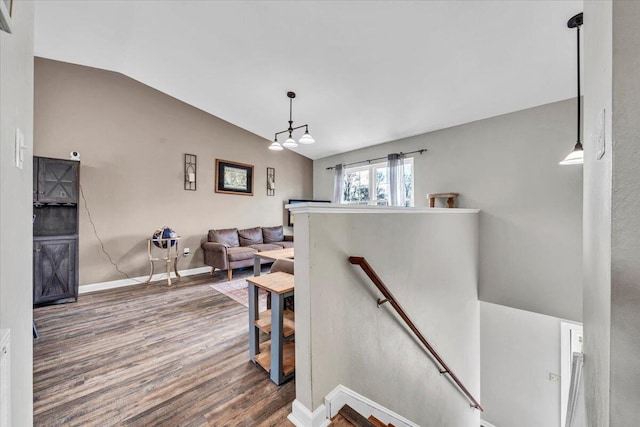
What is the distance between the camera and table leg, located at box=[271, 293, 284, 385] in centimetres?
187

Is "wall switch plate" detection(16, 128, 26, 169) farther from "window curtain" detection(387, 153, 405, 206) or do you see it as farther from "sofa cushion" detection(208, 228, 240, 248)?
"window curtain" detection(387, 153, 405, 206)

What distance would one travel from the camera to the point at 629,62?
20.8 inches

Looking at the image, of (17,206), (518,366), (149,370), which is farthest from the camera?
(518,366)

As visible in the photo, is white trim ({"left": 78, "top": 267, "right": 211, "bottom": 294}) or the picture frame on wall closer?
the picture frame on wall

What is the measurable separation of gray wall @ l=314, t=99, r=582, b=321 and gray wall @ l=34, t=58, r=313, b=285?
14.4ft

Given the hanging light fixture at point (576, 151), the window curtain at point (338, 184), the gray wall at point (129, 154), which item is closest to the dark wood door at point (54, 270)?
the gray wall at point (129, 154)

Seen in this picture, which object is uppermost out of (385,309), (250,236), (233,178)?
(233,178)

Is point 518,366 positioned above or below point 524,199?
below

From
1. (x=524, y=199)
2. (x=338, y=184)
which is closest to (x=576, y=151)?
(x=524, y=199)

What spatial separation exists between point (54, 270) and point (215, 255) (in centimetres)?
205

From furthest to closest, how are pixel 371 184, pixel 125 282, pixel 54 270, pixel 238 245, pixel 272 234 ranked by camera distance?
1. pixel 272 234
2. pixel 371 184
3. pixel 238 245
4. pixel 125 282
5. pixel 54 270

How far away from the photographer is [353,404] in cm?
165

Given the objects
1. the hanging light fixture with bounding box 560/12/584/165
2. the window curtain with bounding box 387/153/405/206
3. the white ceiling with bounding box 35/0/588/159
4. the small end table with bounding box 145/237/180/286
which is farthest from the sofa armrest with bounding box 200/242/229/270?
the hanging light fixture with bounding box 560/12/584/165

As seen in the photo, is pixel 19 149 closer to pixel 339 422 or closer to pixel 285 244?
pixel 339 422
